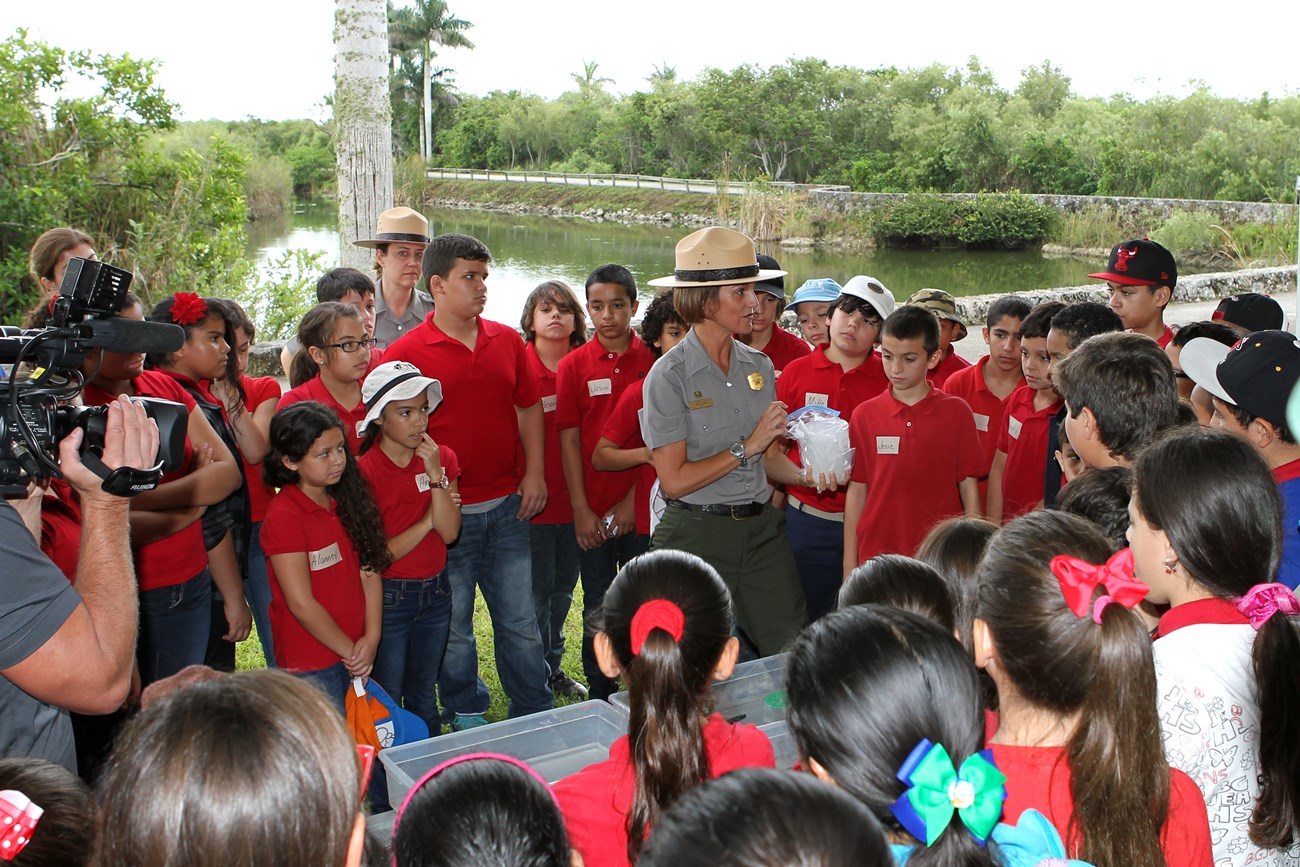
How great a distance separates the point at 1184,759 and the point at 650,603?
3.11 feet

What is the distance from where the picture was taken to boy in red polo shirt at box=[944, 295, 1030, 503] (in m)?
4.13

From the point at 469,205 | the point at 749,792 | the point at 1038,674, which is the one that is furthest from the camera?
the point at 469,205

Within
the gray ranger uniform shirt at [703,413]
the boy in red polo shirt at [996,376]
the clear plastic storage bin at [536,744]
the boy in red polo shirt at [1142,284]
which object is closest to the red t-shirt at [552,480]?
the gray ranger uniform shirt at [703,413]

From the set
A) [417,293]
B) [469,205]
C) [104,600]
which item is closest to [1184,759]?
[104,600]

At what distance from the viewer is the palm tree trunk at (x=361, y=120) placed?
592 centimetres

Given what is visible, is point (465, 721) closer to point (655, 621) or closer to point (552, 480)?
point (552, 480)

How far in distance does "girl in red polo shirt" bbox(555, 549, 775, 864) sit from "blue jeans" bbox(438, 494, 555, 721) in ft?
6.11

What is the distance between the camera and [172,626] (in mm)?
3127

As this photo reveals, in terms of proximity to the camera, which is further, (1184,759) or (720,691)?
(720,691)

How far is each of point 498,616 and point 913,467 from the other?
5.27 ft

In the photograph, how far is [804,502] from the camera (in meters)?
3.91

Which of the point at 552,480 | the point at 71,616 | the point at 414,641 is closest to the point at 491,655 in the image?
the point at 552,480

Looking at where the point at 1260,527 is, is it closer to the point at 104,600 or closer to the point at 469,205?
the point at 104,600

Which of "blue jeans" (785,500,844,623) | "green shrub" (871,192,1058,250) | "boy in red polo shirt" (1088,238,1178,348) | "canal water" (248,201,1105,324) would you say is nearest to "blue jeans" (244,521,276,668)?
"blue jeans" (785,500,844,623)
